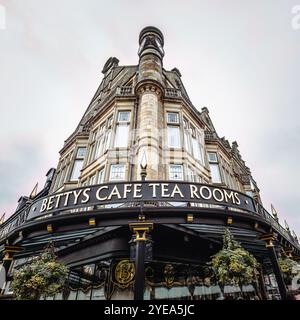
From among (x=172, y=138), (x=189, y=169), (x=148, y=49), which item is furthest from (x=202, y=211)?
(x=148, y=49)

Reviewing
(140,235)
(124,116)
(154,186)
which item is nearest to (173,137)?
(124,116)

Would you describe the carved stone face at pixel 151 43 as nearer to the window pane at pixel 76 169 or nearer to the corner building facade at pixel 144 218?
the corner building facade at pixel 144 218

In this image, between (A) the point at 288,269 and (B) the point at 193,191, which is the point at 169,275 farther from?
(A) the point at 288,269

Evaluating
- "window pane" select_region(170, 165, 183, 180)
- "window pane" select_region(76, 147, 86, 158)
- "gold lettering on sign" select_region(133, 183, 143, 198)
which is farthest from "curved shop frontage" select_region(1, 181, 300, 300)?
"window pane" select_region(76, 147, 86, 158)

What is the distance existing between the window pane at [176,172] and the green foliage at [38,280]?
8.84m

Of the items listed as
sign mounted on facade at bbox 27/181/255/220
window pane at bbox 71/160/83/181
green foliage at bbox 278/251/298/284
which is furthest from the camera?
window pane at bbox 71/160/83/181

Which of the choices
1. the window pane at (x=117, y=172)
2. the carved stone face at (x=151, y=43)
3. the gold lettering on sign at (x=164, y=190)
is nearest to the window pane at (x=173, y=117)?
the window pane at (x=117, y=172)

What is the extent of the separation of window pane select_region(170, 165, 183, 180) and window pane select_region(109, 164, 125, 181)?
3220mm

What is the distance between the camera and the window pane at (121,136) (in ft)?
50.6

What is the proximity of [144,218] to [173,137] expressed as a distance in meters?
9.94

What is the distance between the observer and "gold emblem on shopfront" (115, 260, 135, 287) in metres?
8.83

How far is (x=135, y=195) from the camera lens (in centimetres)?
767

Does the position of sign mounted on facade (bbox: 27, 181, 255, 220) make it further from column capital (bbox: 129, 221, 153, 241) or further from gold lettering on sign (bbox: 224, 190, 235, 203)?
column capital (bbox: 129, 221, 153, 241)

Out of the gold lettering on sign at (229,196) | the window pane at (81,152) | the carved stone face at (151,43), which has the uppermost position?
the carved stone face at (151,43)
